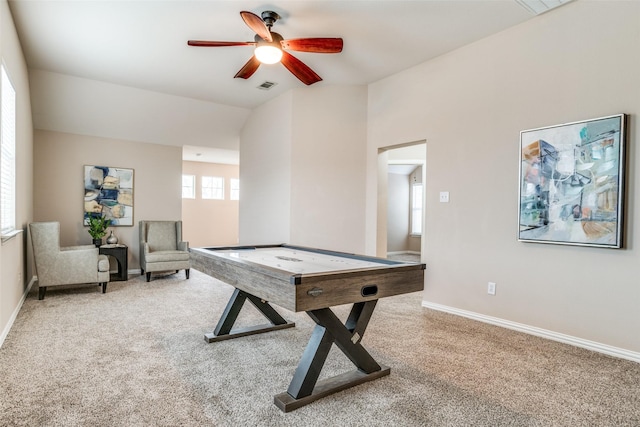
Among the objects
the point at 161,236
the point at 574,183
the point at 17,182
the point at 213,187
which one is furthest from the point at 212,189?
the point at 574,183

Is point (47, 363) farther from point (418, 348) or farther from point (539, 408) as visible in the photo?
point (539, 408)

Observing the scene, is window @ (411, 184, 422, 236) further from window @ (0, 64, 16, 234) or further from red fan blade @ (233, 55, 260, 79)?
window @ (0, 64, 16, 234)

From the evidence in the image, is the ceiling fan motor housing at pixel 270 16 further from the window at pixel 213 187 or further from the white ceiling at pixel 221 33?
the window at pixel 213 187

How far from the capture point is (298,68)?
3496 mm

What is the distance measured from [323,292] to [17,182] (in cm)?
378

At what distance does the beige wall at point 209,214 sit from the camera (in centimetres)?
925

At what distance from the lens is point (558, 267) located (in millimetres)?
3154

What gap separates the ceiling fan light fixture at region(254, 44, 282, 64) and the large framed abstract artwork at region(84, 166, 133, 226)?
4061mm

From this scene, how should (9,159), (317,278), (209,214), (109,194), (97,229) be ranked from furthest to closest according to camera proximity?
(209,214), (109,194), (97,229), (9,159), (317,278)

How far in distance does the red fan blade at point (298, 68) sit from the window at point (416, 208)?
6.83 metres

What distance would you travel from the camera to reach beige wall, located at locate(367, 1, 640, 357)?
282 cm

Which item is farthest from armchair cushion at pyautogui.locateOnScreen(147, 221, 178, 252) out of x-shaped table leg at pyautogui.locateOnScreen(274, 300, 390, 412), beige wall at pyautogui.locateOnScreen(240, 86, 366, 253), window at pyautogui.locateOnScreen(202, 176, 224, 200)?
x-shaped table leg at pyautogui.locateOnScreen(274, 300, 390, 412)

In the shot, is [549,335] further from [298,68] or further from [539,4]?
[298,68]

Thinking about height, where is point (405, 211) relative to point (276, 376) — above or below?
above
